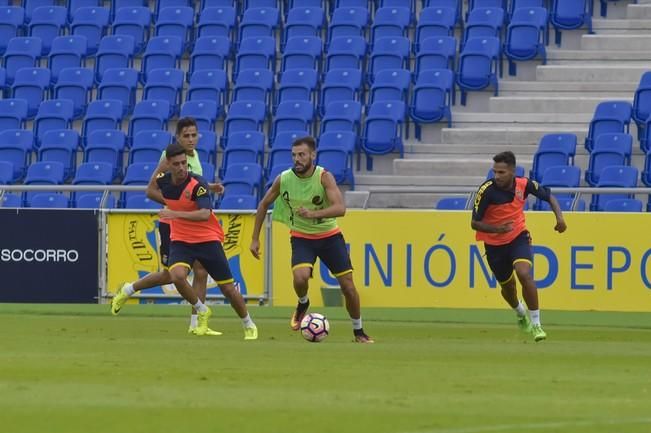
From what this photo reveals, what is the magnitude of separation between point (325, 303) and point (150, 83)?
9061mm

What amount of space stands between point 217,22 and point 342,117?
4949 mm

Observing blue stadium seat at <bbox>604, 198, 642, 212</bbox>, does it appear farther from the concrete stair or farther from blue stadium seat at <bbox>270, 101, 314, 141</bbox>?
blue stadium seat at <bbox>270, 101, 314, 141</bbox>

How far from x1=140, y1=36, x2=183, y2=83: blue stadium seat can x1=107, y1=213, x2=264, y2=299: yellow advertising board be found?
27.0 ft

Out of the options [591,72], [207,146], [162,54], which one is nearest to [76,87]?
[162,54]

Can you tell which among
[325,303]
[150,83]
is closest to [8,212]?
[325,303]

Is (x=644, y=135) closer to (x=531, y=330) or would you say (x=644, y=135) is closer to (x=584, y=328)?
(x=584, y=328)

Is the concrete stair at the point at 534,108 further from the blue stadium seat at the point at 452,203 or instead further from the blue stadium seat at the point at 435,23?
the blue stadium seat at the point at 452,203

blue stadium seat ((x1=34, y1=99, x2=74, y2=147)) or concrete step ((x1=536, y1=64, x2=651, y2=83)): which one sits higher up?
concrete step ((x1=536, y1=64, x2=651, y2=83))

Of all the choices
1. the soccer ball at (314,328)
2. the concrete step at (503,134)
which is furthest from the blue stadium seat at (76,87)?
the soccer ball at (314,328)

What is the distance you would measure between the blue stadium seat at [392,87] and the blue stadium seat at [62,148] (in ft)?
18.5

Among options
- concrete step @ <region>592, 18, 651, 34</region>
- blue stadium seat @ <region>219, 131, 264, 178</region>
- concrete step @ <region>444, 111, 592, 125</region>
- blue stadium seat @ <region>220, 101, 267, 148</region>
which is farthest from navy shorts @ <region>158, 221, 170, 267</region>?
concrete step @ <region>592, 18, 651, 34</region>

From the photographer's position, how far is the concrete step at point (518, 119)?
2869cm

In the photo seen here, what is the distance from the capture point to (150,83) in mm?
31016

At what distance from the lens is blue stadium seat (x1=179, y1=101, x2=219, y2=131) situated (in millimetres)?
29625
